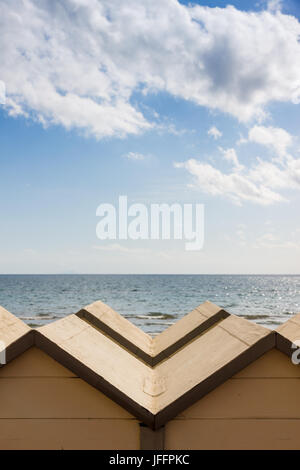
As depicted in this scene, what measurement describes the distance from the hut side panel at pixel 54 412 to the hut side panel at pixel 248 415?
0.38 m

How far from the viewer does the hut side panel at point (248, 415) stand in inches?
111

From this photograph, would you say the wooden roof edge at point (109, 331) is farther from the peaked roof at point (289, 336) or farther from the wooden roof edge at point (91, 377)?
the wooden roof edge at point (91, 377)

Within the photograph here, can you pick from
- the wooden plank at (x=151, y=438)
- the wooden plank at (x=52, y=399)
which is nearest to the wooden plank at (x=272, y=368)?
the wooden plank at (x=151, y=438)

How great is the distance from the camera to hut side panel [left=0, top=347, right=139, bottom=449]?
2.85 metres

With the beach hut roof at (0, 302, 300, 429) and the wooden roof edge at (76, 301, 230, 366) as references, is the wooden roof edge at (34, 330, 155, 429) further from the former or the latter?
the wooden roof edge at (76, 301, 230, 366)

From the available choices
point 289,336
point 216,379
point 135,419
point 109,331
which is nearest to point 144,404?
point 135,419

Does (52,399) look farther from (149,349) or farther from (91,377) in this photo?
(149,349)

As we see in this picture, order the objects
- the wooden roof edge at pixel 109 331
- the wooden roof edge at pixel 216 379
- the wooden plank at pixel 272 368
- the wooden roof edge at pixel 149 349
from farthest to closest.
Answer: the wooden roof edge at pixel 109 331 < the wooden roof edge at pixel 149 349 < the wooden plank at pixel 272 368 < the wooden roof edge at pixel 216 379

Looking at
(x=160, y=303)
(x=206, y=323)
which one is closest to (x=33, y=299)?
(x=160, y=303)

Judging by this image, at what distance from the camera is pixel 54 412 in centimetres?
289

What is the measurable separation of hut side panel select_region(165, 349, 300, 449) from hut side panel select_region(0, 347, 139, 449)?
1.26 ft

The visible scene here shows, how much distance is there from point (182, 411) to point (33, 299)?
168 ft

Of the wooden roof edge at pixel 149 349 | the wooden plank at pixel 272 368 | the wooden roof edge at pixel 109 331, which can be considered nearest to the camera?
the wooden plank at pixel 272 368

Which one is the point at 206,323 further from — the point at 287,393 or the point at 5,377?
the point at 5,377
